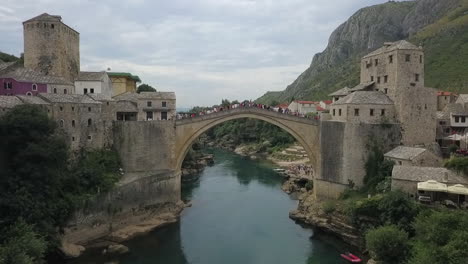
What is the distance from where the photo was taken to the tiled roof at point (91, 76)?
28.5 metres

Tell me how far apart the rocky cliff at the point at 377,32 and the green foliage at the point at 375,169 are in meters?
34.0

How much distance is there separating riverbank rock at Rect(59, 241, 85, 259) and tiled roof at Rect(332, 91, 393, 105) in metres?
18.8

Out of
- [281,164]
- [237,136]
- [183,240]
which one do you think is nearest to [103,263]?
[183,240]

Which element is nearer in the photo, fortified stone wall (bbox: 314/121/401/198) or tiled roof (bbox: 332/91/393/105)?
fortified stone wall (bbox: 314/121/401/198)

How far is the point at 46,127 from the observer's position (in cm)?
1848

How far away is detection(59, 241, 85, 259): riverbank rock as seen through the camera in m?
18.6

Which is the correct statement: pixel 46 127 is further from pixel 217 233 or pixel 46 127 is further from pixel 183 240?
pixel 217 233

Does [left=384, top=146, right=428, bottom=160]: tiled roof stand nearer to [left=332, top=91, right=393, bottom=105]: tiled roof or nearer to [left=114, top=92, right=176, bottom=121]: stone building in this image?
[left=332, top=91, right=393, bottom=105]: tiled roof

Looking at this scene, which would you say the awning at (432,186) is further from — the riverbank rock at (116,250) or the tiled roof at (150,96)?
the tiled roof at (150,96)

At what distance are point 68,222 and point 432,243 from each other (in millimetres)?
17954

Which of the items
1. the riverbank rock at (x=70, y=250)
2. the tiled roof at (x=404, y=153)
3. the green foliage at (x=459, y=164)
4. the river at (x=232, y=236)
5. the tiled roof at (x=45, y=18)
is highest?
the tiled roof at (x=45, y=18)

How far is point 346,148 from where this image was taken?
2462cm

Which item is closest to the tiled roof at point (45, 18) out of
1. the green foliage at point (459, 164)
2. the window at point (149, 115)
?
the window at point (149, 115)

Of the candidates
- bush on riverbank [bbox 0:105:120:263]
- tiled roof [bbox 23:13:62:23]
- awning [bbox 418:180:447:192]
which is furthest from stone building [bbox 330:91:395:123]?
tiled roof [bbox 23:13:62:23]
